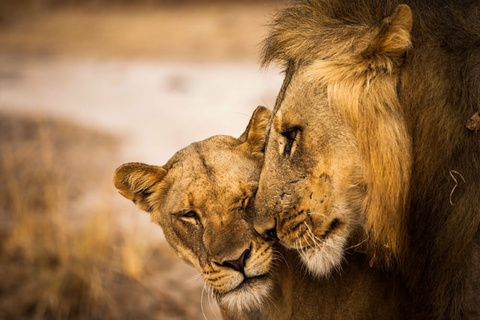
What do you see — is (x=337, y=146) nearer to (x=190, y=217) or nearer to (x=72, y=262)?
(x=190, y=217)

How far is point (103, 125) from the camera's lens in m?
9.93

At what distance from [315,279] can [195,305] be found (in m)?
2.75

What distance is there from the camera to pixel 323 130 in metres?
2.54

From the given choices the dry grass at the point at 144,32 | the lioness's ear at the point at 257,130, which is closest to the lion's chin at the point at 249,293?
the lioness's ear at the point at 257,130

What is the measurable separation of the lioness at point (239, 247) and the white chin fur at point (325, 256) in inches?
6.5

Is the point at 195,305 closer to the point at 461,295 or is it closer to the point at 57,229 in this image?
the point at 57,229

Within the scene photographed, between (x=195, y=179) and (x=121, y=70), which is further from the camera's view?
(x=121, y=70)

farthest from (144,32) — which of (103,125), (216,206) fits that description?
(216,206)

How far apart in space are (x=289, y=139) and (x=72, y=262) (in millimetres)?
3410

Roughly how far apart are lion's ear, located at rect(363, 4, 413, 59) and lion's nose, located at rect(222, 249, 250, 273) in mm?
1035

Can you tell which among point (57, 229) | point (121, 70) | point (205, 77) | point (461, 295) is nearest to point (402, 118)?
point (461, 295)

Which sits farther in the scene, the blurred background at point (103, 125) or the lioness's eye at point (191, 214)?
the blurred background at point (103, 125)

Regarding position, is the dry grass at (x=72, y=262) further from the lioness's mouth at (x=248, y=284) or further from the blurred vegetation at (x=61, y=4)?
the blurred vegetation at (x=61, y=4)

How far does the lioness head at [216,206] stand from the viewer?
264 cm
